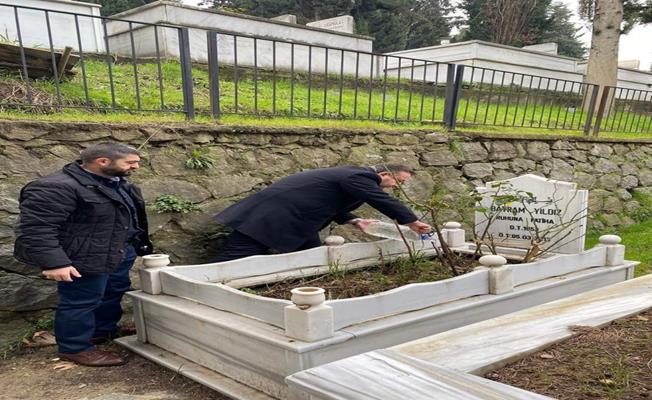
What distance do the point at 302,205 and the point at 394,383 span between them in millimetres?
2506

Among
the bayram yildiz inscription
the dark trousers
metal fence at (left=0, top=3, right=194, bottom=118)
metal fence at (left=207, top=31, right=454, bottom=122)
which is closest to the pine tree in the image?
metal fence at (left=207, top=31, right=454, bottom=122)

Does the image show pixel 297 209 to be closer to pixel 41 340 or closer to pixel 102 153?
pixel 102 153

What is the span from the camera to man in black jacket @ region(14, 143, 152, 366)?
2.71 m

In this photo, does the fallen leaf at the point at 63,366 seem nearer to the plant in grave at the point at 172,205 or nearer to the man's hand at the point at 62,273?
the man's hand at the point at 62,273

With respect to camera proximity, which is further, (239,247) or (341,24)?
(341,24)

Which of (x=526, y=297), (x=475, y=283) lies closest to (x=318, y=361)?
(x=475, y=283)

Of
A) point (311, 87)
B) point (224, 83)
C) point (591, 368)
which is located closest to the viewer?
point (591, 368)

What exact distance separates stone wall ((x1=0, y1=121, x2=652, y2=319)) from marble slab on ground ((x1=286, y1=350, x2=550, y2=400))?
2.60 meters

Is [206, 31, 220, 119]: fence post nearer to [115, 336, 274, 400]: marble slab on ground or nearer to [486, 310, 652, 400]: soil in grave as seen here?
[115, 336, 274, 400]: marble slab on ground

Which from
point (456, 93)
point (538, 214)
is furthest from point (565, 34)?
point (538, 214)

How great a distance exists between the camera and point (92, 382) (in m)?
2.84

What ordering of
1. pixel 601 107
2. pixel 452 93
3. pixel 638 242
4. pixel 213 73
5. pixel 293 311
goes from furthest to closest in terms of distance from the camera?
pixel 601 107
pixel 638 242
pixel 452 93
pixel 213 73
pixel 293 311

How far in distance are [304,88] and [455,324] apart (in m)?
6.74

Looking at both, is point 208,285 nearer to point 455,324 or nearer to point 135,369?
point 135,369
